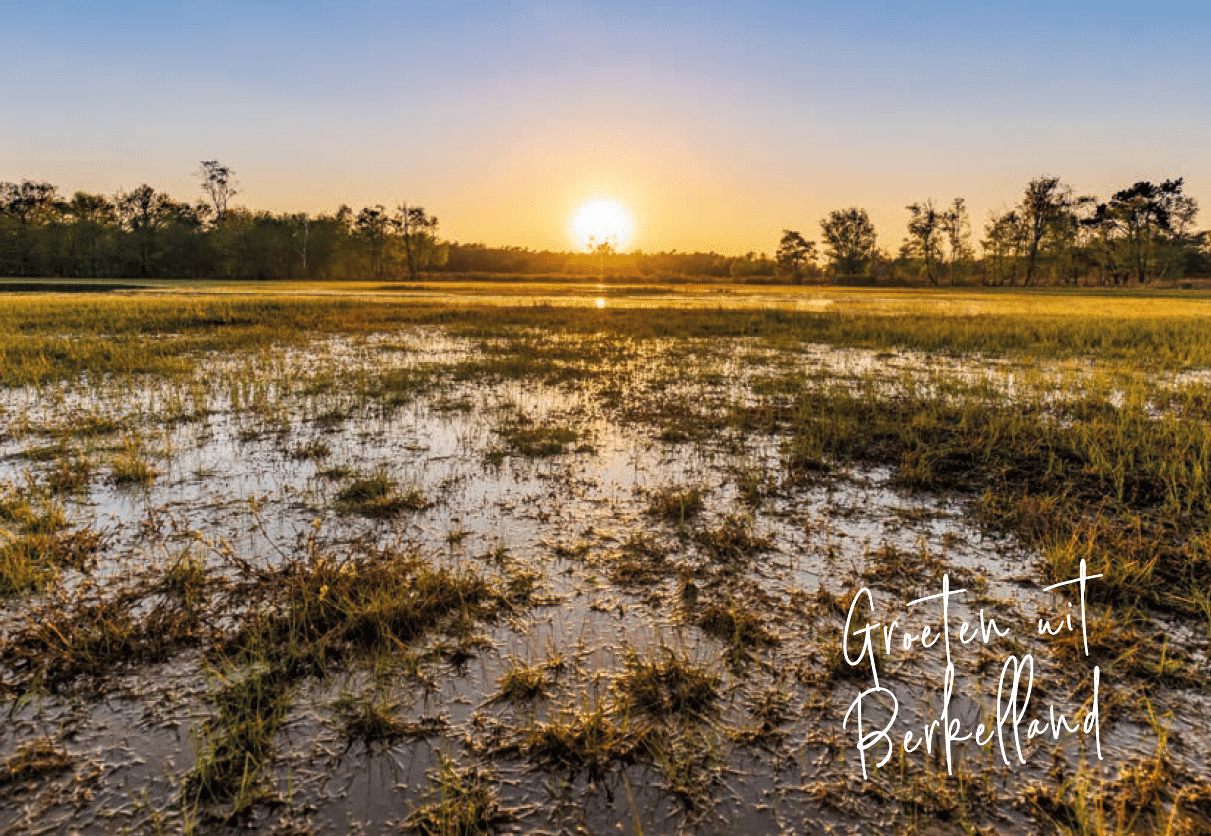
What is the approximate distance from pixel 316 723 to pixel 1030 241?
114503 mm

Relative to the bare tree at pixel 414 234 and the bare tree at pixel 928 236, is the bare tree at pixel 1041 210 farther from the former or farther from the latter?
the bare tree at pixel 414 234

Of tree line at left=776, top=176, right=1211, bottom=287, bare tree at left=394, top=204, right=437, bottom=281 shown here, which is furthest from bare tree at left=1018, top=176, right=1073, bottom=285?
bare tree at left=394, top=204, right=437, bottom=281

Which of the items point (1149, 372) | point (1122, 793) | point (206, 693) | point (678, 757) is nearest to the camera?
point (1122, 793)

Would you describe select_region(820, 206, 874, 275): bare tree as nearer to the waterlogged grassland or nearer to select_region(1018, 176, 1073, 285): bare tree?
select_region(1018, 176, 1073, 285): bare tree

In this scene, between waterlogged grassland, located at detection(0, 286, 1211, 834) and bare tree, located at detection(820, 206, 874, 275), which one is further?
bare tree, located at detection(820, 206, 874, 275)

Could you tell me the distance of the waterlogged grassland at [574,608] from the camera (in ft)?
8.21

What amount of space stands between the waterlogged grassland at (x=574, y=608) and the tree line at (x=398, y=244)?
89.9 m

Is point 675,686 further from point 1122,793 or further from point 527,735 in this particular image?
point 1122,793

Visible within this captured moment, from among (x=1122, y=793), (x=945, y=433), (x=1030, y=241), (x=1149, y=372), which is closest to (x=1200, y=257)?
(x=1030, y=241)

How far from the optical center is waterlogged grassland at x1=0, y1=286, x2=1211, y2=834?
2502 millimetres

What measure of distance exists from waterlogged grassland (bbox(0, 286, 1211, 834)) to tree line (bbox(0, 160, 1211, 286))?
295 feet

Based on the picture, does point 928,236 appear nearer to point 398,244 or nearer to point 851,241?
point 851,241

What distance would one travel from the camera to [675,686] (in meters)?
3.14

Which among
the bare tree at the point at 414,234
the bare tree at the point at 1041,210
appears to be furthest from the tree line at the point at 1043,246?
the bare tree at the point at 414,234
